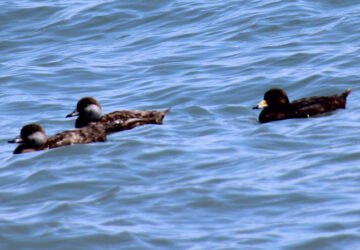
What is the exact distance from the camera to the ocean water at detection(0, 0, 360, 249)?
29.8ft

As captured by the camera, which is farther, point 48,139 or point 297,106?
point 297,106

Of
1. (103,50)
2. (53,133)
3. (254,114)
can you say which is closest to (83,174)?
(53,133)

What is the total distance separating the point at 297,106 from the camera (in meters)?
13.8

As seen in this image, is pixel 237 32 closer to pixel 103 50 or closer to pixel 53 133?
pixel 103 50

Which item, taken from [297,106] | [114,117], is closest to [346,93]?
[297,106]

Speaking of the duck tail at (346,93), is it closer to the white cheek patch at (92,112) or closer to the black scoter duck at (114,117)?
the black scoter duck at (114,117)

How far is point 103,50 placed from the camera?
18781 mm

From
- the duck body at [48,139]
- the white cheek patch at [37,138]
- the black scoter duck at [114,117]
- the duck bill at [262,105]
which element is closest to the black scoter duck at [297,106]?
the duck bill at [262,105]

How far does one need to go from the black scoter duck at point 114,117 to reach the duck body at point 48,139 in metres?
0.71

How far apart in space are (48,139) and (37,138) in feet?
0.56

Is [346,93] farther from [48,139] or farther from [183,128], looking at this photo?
[48,139]

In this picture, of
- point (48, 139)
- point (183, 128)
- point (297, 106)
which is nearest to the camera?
point (48, 139)

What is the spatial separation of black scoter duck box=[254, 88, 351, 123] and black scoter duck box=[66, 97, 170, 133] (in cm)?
154

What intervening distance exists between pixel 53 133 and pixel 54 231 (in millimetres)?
5121
